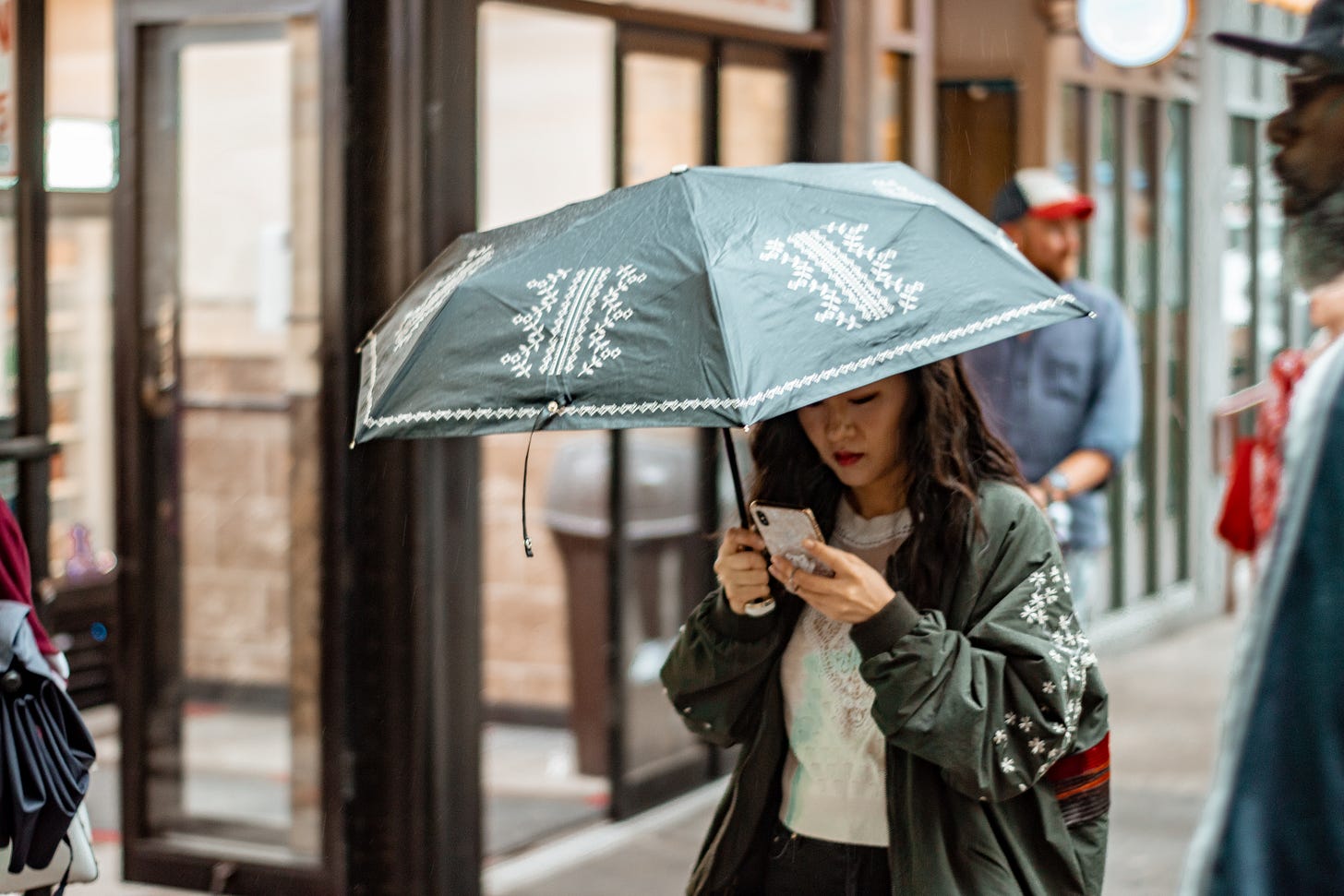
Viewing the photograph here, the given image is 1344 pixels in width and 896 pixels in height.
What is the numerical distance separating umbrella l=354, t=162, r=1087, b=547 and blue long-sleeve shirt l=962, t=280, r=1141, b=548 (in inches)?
117

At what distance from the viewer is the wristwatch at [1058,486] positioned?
17.4 ft

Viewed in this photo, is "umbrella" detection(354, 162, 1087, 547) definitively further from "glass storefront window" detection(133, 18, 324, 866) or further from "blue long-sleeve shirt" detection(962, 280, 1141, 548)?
"blue long-sleeve shirt" detection(962, 280, 1141, 548)

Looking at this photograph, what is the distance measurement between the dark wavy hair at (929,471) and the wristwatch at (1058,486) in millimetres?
2400

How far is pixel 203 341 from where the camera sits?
5.65 metres

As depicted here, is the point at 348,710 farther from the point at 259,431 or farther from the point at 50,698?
the point at 50,698

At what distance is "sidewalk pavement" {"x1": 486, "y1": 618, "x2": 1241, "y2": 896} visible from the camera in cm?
584

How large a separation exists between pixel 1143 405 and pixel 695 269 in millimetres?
8574

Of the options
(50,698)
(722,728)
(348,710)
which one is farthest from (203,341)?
(722,728)

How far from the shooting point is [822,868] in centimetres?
282

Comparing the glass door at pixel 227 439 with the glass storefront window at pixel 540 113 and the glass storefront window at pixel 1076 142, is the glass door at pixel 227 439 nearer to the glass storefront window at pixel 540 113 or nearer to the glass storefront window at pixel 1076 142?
the glass storefront window at pixel 540 113

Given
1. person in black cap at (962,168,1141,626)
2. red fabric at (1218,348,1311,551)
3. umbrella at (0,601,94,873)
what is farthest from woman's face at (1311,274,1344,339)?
person in black cap at (962,168,1141,626)

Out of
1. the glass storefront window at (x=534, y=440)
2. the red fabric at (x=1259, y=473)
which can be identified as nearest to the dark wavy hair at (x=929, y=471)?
the red fabric at (x=1259, y=473)

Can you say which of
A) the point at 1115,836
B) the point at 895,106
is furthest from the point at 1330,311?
the point at 895,106

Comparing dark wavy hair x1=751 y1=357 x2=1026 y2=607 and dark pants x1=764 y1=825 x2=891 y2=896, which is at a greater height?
dark wavy hair x1=751 y1=357 x2=1026 y2=607
